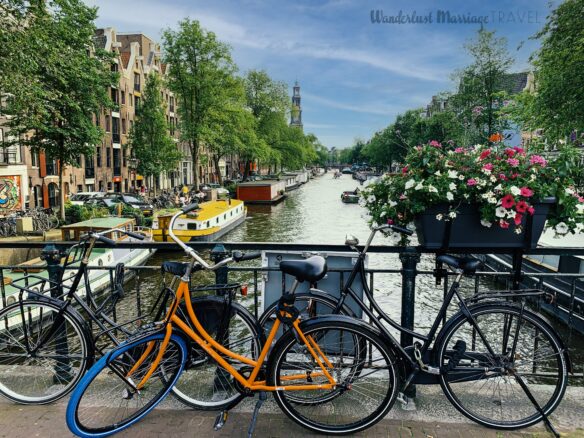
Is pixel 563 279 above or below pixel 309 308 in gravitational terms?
below

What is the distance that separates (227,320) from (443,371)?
1.57m

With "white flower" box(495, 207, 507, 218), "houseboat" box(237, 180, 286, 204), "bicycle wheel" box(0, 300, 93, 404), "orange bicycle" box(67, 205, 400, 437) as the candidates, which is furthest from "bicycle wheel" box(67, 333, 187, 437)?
"houseboat" box(237, 180, 286, 204)

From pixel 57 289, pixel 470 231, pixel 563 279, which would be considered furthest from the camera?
pixel 563 279

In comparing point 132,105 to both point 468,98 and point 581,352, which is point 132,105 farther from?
point 581,352

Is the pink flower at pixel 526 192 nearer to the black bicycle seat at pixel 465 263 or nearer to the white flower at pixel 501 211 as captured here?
the white flower at pixel 501 211

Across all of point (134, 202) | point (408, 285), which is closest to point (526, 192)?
point (408, 285)

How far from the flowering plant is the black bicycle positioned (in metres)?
0.31

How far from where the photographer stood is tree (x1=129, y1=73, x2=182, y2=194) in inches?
1742

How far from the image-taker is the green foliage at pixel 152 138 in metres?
44.2

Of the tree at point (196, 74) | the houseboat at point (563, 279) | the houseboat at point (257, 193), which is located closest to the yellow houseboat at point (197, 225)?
the tree at point (196, 74)

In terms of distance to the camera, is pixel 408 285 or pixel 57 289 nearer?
pixel 408 285

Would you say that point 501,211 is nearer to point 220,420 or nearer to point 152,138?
point 220,420

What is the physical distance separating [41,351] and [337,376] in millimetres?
2337

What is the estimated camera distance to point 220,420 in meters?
3.04
